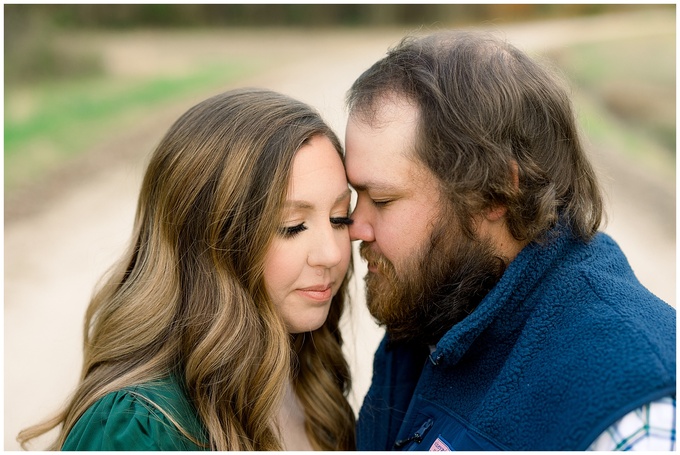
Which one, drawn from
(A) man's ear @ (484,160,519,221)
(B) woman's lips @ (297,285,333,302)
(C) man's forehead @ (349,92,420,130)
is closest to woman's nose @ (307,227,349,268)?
(B) woman's lips @ (297,285,333,302)

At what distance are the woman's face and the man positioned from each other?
4.5 inches

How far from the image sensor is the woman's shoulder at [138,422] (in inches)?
91.4

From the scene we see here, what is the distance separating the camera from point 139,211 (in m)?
2.98

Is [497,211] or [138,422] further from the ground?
[497,211]

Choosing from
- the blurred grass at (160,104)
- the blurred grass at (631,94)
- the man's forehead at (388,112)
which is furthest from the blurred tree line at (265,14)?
the man's forehead at (388,112)

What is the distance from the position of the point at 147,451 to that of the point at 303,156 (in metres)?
1.15

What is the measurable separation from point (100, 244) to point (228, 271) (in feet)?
17.6

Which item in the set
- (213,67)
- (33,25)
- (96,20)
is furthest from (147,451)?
(96,20)

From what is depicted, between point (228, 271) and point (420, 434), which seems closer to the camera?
point (420, 434)

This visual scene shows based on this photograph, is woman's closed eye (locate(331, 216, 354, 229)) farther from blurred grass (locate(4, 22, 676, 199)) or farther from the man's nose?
blurred grass (locate(4, 22, 676, 199))

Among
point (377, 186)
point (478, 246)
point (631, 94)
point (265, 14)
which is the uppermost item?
point (265, 14)

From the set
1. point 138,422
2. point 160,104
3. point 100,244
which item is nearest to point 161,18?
point 160,104

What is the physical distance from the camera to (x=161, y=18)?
19.8m

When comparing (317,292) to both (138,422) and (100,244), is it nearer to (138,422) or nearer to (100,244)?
(138,422)
